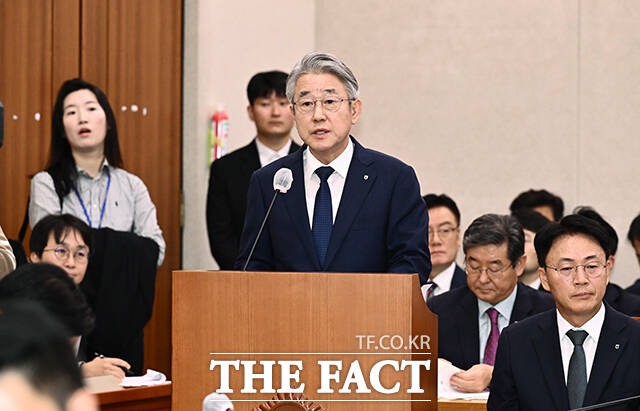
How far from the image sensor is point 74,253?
3844mm

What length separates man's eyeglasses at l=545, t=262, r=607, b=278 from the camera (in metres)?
2.91

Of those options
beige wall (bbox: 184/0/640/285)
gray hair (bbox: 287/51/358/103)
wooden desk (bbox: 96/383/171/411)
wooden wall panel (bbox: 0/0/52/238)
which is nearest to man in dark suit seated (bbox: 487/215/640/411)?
gray hair (bbox: 287/51/358/103)

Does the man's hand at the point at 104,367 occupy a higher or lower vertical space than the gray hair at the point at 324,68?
lower

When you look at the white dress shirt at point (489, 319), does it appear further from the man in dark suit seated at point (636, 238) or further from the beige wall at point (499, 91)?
the beige wall at point (499, 91)

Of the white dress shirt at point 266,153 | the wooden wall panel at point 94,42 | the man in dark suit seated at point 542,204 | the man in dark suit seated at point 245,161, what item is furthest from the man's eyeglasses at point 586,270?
the wooden wall panel at point 94,42

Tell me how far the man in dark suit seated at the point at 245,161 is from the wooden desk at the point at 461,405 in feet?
6.01

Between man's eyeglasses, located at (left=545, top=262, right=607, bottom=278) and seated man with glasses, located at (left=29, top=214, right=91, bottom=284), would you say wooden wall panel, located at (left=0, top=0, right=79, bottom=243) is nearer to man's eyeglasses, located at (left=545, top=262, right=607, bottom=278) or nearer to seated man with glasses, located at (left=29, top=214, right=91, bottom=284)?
seated man with glasses, located at (left=29, top=214, right=91, bottom=284)

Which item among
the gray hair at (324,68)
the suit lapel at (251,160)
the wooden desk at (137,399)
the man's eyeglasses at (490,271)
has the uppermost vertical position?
the gray hair at (324,68)

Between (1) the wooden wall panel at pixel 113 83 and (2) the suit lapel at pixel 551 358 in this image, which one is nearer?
(2) the suit lapel at pixel 551 358

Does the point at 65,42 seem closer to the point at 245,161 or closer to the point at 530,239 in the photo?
the point at 245,161

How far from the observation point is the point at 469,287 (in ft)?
12.6

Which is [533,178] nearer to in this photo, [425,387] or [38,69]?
[38,69]

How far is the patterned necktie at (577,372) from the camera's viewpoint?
8.98 ft

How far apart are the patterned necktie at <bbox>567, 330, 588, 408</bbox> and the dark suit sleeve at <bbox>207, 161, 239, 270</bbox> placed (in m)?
2.04
